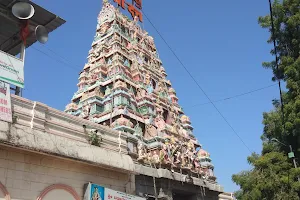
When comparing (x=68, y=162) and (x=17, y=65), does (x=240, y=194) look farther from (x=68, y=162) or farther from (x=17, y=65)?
(x=17, y=65)

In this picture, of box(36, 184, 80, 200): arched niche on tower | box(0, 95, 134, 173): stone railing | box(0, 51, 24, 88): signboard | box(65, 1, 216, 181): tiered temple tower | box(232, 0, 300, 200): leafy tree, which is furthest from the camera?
box(65, 1, 216, 181): tiered temple tower

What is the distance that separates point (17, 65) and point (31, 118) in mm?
1791

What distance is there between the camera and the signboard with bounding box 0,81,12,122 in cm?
989

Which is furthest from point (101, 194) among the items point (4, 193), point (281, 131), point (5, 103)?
point (281, 131)

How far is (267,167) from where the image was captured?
17.6m

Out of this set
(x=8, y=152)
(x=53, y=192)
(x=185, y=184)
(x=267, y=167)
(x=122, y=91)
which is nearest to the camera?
(x=8, y=152)

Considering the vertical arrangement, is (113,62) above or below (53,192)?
above

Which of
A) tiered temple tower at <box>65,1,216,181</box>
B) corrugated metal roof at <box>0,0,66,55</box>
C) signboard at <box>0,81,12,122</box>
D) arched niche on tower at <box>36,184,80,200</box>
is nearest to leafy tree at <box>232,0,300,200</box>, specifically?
tiered temple tower at <box>65,1,216,181</box>

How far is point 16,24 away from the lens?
1137cm

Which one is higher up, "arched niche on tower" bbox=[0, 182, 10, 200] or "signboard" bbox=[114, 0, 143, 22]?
"signboard" bbox=[114, 0, 143, 22]

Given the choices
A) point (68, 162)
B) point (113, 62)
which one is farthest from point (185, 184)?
point (113, 62)

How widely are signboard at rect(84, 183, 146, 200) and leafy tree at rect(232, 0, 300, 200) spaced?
8.06m

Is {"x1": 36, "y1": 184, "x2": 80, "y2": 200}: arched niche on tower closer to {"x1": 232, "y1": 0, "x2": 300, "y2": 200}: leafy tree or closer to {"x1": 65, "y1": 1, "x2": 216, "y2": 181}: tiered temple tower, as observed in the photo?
{"x1": 65, "y1": 1, "x2": 216, "y2": 181}: tiered temple tower

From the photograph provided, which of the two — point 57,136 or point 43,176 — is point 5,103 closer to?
point 57,136
